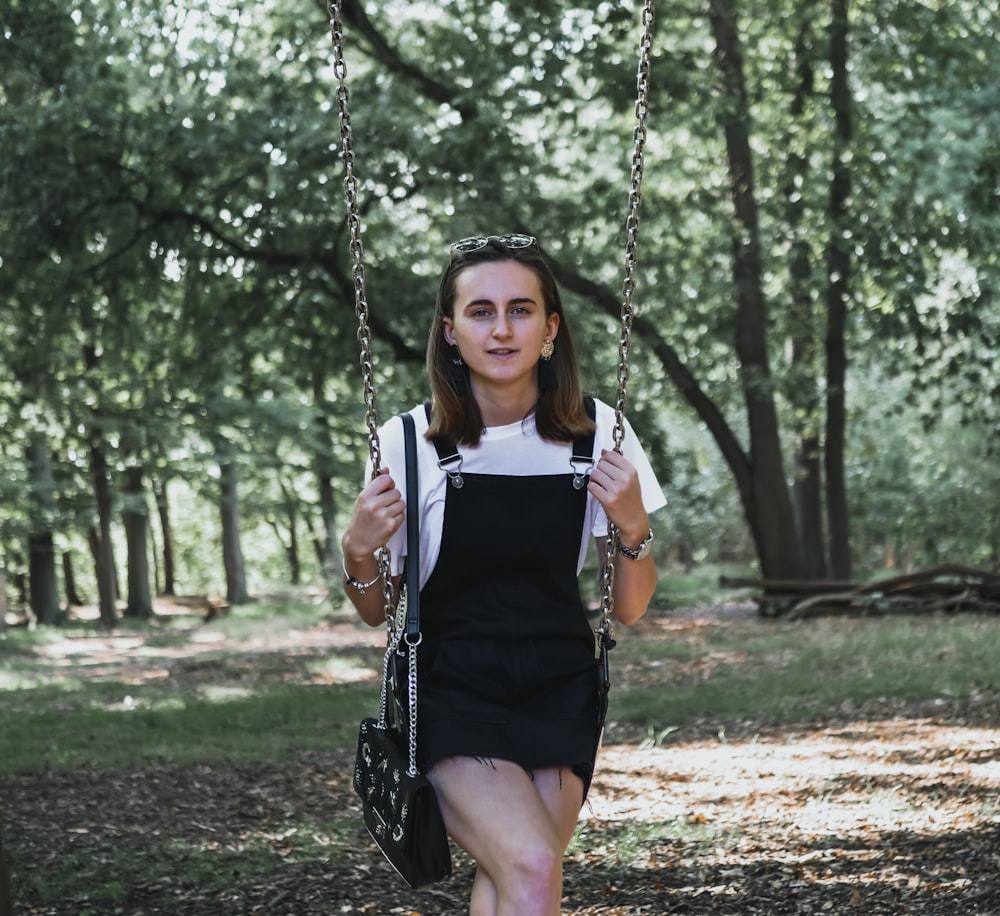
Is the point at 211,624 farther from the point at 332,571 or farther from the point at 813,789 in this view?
the point at 813,789

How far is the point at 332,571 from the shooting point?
62.5 feet

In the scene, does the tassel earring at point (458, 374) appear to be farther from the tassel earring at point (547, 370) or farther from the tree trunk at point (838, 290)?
the tree trunk at point (838, 290)

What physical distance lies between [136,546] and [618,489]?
913 inches

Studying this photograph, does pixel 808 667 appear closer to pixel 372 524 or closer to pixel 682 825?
pixel 682 825

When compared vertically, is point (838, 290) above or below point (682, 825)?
above

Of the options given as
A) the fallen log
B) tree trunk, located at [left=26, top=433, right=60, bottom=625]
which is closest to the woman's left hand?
the fallen log

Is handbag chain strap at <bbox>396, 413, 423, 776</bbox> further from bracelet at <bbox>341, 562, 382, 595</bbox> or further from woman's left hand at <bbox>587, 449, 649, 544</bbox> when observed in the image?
woman's left hand at <bbox>587, 449, 649, 544</bbox>

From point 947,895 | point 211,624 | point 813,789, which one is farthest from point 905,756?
point 211,624

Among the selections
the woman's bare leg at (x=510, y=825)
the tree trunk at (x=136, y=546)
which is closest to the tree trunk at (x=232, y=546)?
the tree trunk at (x=136, y=546)

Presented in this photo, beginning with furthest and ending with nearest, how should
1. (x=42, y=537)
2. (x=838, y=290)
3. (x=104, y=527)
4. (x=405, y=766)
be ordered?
1. (x=42, y=537)
2. (x=104, y=527)
3. (x=838, y=290)
4. (x=405, y=766)

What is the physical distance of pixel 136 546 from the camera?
81.5 ft

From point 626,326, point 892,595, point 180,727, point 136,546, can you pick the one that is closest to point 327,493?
point 136,546

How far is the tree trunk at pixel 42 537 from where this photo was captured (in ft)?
71.7

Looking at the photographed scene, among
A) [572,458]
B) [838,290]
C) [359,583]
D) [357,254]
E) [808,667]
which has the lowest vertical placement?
[808,667]
